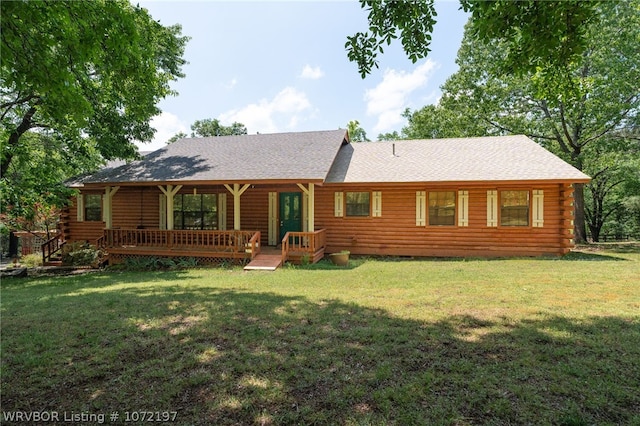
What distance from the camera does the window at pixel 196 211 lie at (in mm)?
14211

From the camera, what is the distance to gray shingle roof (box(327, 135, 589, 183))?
38.0ft

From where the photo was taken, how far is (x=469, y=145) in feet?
48.5

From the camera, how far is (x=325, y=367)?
11.5ft

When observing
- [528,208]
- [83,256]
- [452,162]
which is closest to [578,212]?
[528,208]

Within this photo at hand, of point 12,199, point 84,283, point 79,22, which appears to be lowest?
point 84,283

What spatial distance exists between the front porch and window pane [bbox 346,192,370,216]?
1481 millimetres

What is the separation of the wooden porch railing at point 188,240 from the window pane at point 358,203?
3.84m

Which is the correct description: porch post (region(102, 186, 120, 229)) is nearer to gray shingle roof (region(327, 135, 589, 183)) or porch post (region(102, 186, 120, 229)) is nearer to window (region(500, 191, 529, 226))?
gray shingle roof (region(327, 135, 589, 183))

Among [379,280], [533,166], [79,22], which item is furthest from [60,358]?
[533,166]

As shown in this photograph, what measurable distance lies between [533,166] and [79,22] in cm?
1326

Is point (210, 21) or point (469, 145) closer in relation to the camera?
point (210, 21)

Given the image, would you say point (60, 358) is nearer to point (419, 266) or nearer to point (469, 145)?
point (419, 266)

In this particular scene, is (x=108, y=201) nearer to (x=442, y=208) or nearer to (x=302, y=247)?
(x=302, y=247)

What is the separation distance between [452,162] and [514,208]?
284 centimetres
